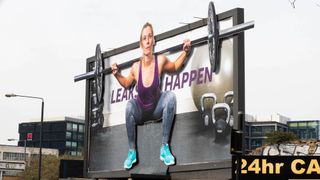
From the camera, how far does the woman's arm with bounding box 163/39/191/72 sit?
3609 cm

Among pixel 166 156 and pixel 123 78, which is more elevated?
pixel 123 78

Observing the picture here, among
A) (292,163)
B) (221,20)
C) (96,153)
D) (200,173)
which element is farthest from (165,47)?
(292,163)

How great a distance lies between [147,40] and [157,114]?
15.3 feet

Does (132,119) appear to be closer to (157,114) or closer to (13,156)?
(157,114)

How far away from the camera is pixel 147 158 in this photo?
130 feet

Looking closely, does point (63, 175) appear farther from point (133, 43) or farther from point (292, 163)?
point (292, 163)

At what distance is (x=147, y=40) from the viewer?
132 feet

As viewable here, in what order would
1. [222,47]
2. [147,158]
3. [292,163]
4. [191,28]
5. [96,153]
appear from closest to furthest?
1. [292,163]
2. [222,47]
3. [191,28]
4. [147,158]
5. [96,153]

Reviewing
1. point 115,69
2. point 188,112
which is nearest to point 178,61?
point 188,112

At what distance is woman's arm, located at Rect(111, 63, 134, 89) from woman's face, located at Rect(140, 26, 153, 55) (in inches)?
83.5

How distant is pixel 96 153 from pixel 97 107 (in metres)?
3.08

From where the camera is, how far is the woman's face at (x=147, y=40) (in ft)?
131

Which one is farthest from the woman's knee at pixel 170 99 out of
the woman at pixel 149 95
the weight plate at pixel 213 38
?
the weight plate at pixel 213 38

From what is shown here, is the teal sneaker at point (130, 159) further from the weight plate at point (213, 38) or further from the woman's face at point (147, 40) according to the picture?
the weight plate at point (213, 38)
